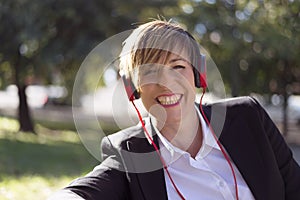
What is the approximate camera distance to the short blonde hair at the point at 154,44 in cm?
168

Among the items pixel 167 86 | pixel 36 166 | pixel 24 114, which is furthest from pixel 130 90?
pixel 24 114

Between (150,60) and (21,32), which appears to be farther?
(21,32)

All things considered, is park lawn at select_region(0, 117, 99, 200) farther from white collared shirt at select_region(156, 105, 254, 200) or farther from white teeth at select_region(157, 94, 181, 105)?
white teeth at select_region(157, 94, 181, 105)

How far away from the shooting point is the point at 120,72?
183 cm

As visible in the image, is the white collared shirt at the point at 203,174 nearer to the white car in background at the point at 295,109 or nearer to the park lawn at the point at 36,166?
the park lawn at the point at 36,166

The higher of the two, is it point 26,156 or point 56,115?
point 26,156

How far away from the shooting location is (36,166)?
26.2 ft

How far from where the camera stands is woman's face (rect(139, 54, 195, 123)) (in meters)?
1.69

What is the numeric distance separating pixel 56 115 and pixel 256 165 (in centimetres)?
2163

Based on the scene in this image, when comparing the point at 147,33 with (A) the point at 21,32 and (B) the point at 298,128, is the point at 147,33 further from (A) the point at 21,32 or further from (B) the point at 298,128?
(B) the point at 298,128

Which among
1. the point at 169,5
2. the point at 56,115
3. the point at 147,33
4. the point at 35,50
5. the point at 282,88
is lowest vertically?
the point at 56,115

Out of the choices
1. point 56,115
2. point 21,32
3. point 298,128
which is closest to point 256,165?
point 21,32

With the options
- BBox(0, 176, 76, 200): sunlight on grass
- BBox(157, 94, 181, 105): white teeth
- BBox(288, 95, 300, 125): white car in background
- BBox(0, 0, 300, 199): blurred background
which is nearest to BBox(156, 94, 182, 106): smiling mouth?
BBox(157, 94, 181, 105): white teeth

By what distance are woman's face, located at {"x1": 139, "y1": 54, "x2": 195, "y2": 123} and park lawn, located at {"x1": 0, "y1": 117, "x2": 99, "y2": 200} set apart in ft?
11.5
